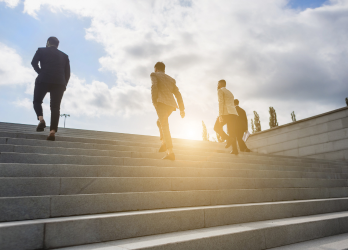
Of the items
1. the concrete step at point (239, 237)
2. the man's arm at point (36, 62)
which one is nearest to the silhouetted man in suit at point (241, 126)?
the concrete step at point (239, 237)

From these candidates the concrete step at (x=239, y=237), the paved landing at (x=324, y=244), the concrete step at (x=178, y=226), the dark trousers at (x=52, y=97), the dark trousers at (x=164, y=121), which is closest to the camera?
the concrete step at (x=178, y=226)

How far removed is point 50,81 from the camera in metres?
5.15

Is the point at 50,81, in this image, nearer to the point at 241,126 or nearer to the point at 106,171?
the point at 106,171

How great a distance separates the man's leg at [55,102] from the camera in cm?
514

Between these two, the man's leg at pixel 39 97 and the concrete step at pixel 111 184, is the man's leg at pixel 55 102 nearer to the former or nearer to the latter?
the man's leg at pixel 39 97

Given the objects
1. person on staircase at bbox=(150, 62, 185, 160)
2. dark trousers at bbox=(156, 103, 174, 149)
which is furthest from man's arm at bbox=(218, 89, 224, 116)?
dark trousers at bbox=(156, 103, 174, 149)

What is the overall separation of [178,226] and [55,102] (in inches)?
145

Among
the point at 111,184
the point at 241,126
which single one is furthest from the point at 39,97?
the point at 241,126

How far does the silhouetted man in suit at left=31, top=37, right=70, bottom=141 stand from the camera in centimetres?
516

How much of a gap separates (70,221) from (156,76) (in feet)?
11.4

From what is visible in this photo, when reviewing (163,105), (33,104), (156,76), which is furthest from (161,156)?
(33,104)

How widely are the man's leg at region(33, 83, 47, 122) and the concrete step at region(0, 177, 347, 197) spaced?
2.74 m

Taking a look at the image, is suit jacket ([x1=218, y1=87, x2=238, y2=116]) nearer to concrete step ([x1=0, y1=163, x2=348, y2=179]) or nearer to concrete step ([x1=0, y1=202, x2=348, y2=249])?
concrete step ([x1=0, y1=163, x2=348, y2=179])

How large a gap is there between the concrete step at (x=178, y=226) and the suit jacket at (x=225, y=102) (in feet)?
10.9
